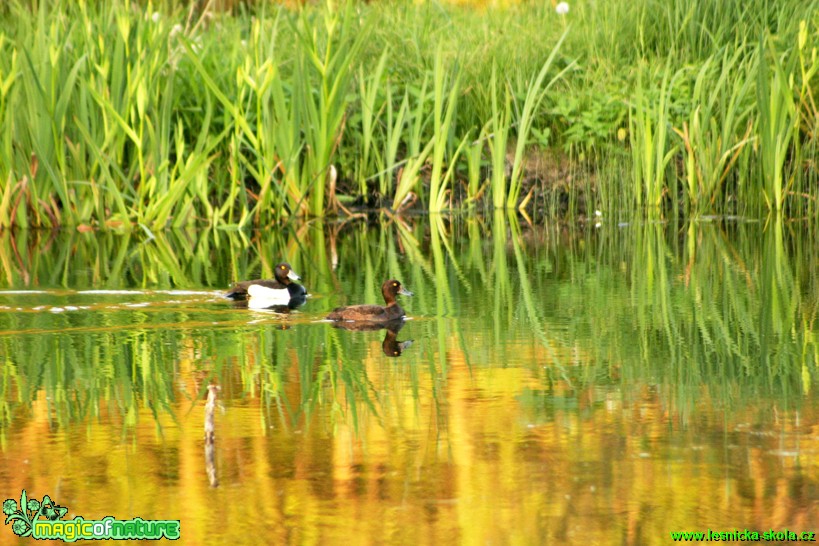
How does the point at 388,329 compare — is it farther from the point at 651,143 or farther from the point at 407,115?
the point at 407,115

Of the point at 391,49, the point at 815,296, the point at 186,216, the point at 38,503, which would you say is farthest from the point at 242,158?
the point at 38,503

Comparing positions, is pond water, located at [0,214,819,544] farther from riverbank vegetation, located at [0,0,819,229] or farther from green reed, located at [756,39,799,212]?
green reed, located at [756,39,799,212]

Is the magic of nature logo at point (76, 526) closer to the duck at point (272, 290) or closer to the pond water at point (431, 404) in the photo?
the pond water at point (431, 404)

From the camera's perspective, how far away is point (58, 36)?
12.3 meters

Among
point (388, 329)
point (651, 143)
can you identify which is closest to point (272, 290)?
point (388, 329)

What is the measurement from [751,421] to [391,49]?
417 inches

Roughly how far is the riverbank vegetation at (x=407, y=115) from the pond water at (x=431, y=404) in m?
2.60

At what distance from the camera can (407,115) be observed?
13.7 metres

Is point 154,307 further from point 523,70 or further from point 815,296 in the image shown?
point 523,70

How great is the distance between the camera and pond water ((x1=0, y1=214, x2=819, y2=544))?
384cm

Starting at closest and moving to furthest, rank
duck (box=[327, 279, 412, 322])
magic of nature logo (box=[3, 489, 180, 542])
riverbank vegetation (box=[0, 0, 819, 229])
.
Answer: magic of nature logo (box=[3, 489, 180, 542]) < duck (box=[327, 279, 412, 322]) < riverbank vegetation (box=[0, 0, 819, 229])

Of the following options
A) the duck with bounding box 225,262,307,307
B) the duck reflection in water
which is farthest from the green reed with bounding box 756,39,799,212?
the duck reflection in water

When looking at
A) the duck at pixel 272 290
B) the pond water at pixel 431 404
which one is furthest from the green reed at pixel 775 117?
the duck at pixel 272 290

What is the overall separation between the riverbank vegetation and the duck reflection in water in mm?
4535
